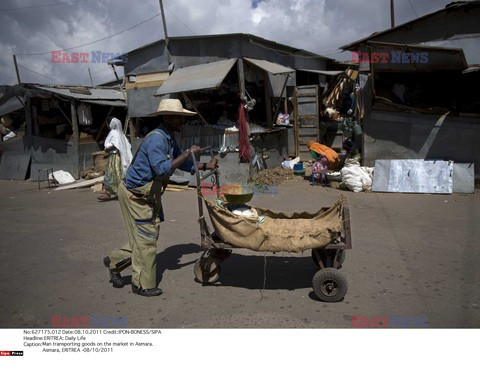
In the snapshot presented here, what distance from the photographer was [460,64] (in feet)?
28.2

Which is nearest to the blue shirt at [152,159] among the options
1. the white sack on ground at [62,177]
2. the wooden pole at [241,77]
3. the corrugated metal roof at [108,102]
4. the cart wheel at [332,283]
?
the cart wheel at [332,283]

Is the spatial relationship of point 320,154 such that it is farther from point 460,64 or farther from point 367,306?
point 367,306

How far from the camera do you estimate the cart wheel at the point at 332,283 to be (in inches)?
146

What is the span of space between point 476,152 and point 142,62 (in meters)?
9.49

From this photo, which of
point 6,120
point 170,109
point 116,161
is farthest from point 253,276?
point 6,120

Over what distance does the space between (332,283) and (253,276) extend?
1025 millimetres

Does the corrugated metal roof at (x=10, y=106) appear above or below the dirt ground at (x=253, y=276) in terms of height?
above

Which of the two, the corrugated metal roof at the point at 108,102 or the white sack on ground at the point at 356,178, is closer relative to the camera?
the white sack on ground at the point at 356,178

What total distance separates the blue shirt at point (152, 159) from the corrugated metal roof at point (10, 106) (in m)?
13.0

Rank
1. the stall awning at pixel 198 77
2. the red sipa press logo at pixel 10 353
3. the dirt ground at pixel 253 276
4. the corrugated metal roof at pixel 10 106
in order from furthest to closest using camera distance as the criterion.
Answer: the corrugated metal roof at pixel 10 106, the stall awning at pixel 198 77, the dirt ground at pixel 253 276, the red sipa press logo at pixel 10 353

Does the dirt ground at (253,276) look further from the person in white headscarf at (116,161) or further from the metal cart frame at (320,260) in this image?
the person in white headscarf at (116,161)

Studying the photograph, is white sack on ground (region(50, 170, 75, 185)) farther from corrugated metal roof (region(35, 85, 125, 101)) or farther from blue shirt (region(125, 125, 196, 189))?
blue shirt (region(125, 125, 196, 189))

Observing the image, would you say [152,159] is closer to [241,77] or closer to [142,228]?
[142,228]

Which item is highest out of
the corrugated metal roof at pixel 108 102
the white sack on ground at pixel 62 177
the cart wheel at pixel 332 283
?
the corrugated metal roof at pixel 108 102
